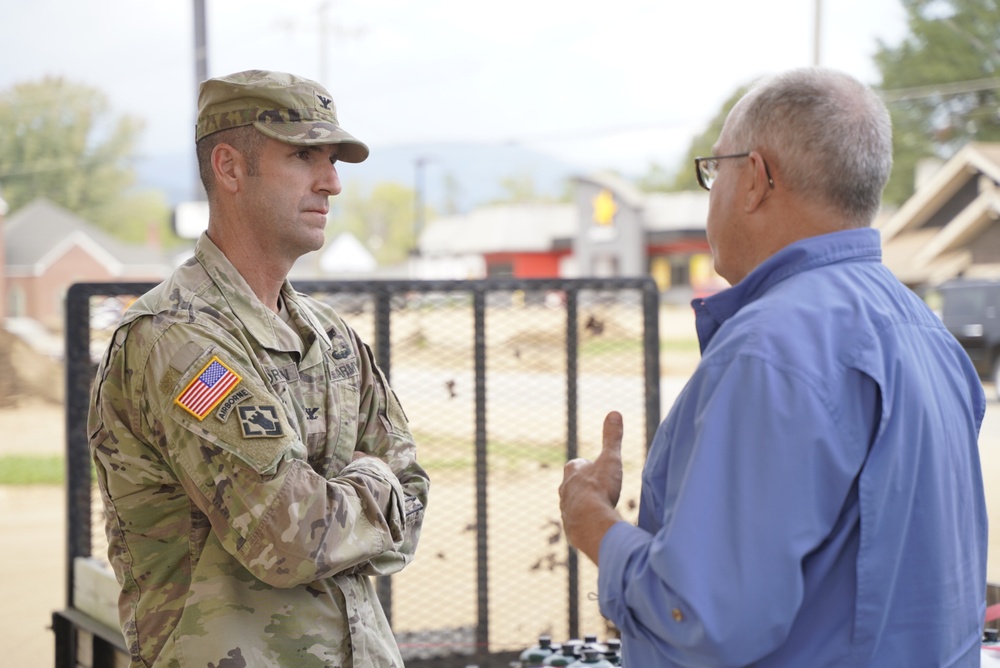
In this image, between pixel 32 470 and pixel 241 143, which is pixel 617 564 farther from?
pixel 32 470

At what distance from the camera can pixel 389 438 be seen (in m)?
2.13

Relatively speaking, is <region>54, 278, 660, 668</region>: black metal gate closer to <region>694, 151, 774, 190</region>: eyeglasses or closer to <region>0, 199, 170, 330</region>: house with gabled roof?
<region>694, 151, 774, 190</region>: eyeglasses

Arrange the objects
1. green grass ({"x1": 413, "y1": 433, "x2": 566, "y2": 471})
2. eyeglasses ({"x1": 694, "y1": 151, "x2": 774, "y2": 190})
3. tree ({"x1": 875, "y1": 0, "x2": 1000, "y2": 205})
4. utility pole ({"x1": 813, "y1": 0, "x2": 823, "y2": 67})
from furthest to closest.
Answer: tree ({"x1": 875, "y1": 0, "x2": 1000, "y2": 205}) → utility pole ({"x1": 813, "y1": 0, "x2": 823, "y2": 67}) → green grass ({"x1": 413, "y1": 433, "x2": 566, "y2": 471}) → eyeglasses ({"x1": 694, "y1": 151, "x2": 774, "y2": 190})

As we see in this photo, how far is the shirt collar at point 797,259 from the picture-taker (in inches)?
56.3

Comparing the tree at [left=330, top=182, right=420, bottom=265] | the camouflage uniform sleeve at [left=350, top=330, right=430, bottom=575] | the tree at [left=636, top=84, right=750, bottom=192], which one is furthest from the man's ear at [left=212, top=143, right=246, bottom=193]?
the tree at [left=330, top=182, right=420, bottom=265]

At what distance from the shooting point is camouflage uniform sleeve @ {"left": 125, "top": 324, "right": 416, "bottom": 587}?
1.68m

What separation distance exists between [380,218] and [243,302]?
346 feet

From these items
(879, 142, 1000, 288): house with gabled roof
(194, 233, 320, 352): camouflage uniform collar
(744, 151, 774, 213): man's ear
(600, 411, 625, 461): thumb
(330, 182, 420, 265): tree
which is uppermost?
(330, 182, 420, 265): tree

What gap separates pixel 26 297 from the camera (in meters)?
42.2

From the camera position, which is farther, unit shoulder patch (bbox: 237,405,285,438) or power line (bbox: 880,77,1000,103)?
power line (bbox: 880,77,1000,103)

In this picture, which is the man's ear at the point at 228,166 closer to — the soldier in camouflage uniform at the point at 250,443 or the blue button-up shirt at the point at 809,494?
the soldier in camouflage uniform at the point at 250,443

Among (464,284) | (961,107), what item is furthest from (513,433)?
(961,107)

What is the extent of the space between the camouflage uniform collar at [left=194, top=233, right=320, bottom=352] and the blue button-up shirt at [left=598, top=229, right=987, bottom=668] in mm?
788

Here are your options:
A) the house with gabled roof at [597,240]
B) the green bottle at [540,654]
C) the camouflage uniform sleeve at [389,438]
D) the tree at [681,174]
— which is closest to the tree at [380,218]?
the tree at [681,174]
